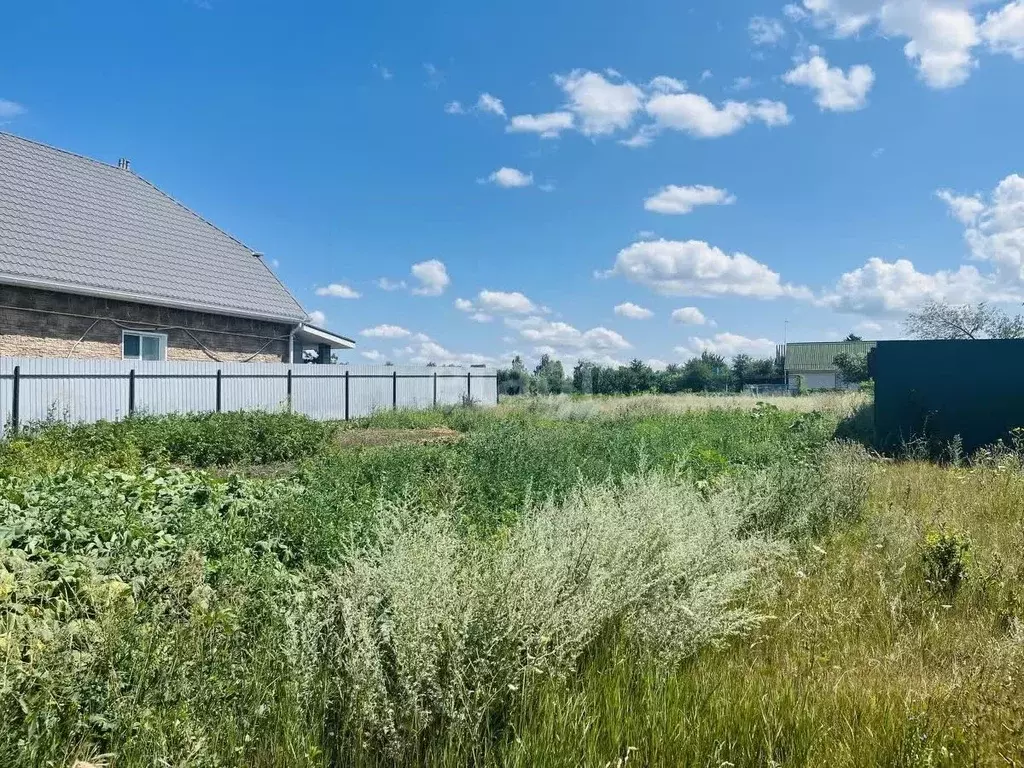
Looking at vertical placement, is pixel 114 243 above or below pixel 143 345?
above

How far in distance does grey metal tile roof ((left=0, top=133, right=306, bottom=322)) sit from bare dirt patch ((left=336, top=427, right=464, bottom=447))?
18.0ft

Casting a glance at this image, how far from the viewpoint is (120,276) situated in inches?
584

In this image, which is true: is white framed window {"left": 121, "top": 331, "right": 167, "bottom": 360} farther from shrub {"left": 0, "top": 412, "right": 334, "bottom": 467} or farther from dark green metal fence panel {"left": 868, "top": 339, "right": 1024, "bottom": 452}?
dark green metal fence panel {"left": 868, "top": 339, "right": 1024, "bottom": 452}

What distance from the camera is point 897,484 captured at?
681cm

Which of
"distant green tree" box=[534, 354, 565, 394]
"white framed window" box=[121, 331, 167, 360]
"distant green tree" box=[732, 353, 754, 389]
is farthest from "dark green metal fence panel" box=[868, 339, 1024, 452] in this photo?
"distant green tree" box=[732, 353, 754, 389]

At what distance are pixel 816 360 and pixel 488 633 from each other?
165ft

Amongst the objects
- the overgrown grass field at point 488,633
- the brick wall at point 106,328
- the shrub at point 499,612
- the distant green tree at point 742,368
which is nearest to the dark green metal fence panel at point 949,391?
the overgrown grass field at point 488,633

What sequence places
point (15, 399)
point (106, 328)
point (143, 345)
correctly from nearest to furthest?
point (15, 399) < point (106, 328) < point (143, 345)

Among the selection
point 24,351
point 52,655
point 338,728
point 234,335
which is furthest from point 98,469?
point 234,335

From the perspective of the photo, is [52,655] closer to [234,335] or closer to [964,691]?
[964,691]

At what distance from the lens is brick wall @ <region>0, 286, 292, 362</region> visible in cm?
1278

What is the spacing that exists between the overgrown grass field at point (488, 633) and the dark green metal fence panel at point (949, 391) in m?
6.54

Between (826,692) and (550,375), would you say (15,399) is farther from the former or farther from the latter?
(550,375)

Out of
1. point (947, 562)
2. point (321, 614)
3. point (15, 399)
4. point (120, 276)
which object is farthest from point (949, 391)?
point (120, 276)
